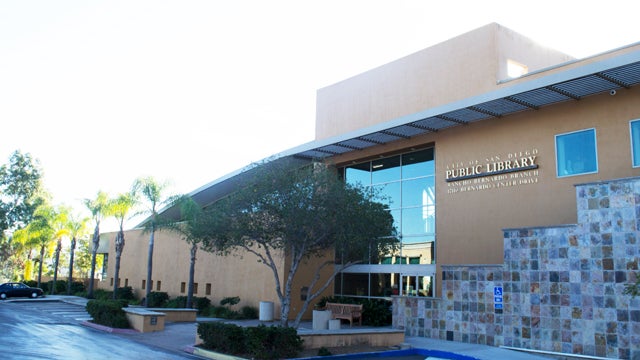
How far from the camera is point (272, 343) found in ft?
53.0

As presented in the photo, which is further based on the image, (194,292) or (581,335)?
(194,292)

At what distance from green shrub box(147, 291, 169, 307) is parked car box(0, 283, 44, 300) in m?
12.3

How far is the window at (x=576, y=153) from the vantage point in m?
19.5

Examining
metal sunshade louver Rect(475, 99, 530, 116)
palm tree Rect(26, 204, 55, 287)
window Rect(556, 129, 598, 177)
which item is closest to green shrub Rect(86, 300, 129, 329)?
metal sunshade louver Rect(475, 99, 530, 116)

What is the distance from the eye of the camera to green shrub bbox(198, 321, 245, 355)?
54.5 ft

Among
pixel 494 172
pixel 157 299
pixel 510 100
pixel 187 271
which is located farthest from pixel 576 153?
pixel 157 299

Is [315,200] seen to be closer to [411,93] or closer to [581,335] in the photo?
[581,335]

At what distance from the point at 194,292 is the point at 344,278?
11.1 metres

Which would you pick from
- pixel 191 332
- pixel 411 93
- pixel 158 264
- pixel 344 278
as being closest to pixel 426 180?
pixel 411 93

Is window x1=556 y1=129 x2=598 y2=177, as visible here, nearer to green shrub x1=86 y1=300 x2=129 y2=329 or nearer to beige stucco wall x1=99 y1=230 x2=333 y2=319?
beige stucco wall x1=99 y1=230 x2=333 y2=319

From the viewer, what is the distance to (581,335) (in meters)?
17.0

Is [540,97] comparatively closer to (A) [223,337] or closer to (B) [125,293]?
(A) [223,337]

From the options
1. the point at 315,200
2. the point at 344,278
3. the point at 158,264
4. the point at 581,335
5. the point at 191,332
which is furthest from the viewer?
the point at 158,264

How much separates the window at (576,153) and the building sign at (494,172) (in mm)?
934
